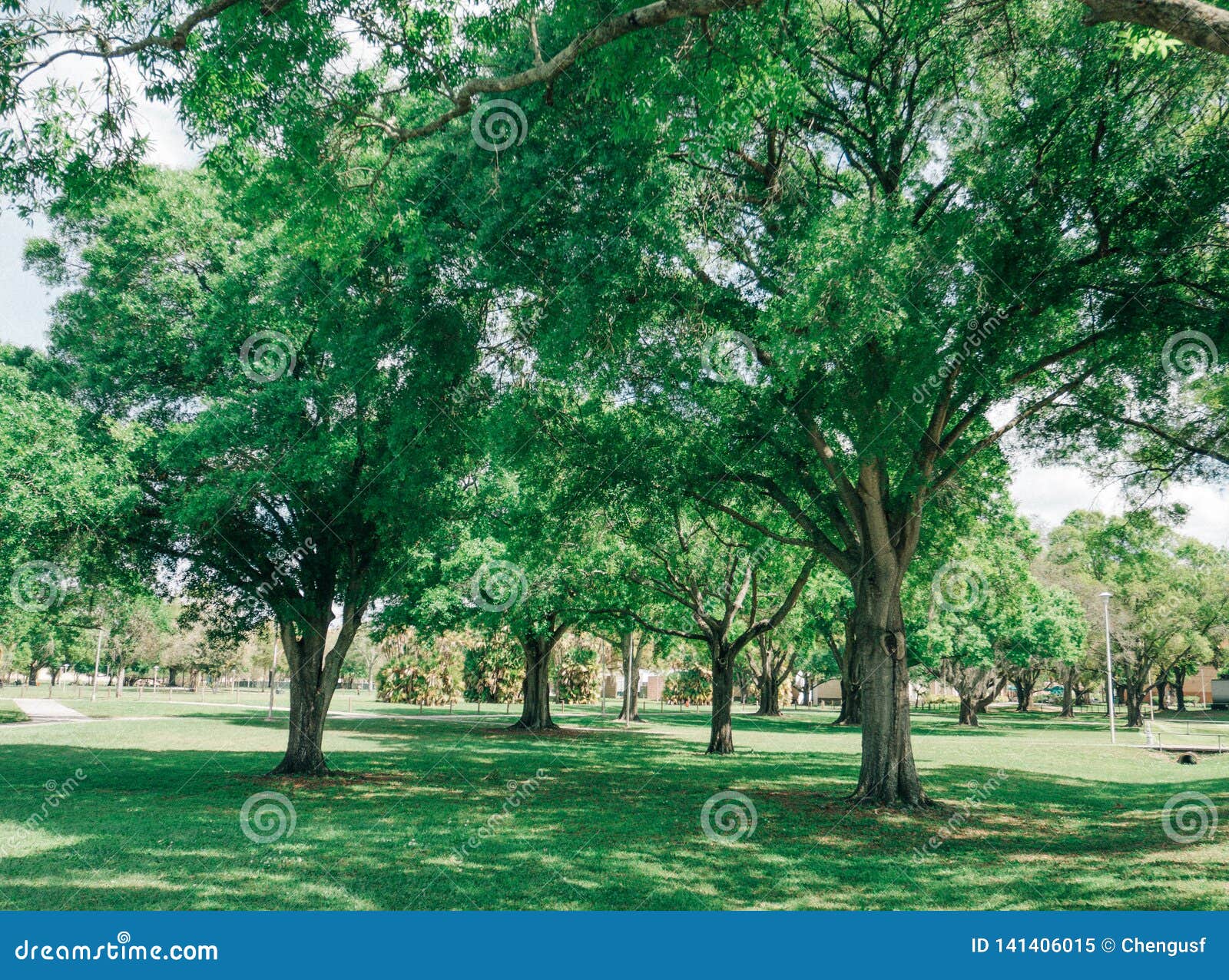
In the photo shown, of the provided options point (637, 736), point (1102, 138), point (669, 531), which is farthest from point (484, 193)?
point (637, 736)

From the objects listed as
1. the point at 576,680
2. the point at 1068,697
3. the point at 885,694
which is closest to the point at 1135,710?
the point at 1068,697

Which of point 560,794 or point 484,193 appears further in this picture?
point 560,794

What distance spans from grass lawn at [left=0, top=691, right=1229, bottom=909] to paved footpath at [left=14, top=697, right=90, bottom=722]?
533 inches

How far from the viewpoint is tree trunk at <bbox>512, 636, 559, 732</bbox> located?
110 ft

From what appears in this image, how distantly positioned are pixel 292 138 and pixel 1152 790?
19.3 metres

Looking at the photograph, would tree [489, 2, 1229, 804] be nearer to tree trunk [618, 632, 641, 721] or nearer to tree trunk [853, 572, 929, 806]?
tree trunk [853, 572, 929, 806]

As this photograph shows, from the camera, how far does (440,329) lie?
12164 millimetres

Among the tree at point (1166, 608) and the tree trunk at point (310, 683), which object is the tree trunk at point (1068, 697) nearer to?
the tree at point (1166, 608)

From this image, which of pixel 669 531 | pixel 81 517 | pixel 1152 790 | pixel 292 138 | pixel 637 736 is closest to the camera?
pixel 292 138

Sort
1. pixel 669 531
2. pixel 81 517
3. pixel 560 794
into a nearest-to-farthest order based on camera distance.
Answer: pixel 81 517 → pixel 560 794 → pixel 669 531

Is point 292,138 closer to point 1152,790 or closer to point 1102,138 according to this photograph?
point 1102,138

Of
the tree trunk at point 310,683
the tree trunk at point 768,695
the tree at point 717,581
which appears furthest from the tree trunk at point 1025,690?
the tree trunk at point 310,683

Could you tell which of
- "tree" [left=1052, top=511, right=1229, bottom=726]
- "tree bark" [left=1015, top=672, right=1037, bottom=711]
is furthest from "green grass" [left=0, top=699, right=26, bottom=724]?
"tree bark" [left=1015, top=672, right=1037, bottom=711]

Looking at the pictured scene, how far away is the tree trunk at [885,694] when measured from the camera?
43.5ft
